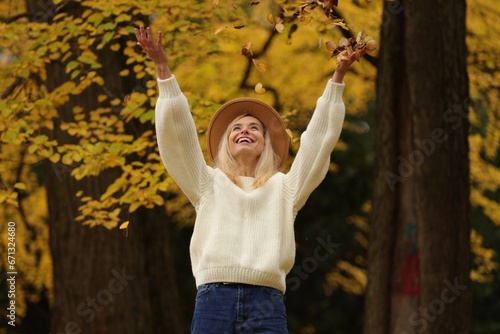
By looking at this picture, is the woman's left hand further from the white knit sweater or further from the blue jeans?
the blue jeans

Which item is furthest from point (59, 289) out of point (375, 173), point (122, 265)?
point (375, 173)

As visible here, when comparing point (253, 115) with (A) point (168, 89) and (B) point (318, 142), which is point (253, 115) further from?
(A) point (168, 89)

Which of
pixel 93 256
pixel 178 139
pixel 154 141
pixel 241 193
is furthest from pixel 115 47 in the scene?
pixel 241 193

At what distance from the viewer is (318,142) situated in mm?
4289

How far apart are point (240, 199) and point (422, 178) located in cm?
381

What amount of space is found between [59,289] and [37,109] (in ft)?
6.05

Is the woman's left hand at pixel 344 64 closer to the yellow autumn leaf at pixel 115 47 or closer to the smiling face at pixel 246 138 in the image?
the smiling face at pixel 246 138

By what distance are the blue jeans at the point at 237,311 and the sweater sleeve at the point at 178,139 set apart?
0.46m

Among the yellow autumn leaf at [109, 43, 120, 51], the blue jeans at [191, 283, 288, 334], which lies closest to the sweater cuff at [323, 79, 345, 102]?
the blue jeans at [191, 283, 288, 334]

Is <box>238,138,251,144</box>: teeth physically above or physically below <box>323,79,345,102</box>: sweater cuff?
below

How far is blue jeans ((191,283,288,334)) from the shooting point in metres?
4.00

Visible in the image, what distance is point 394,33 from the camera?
8.08m

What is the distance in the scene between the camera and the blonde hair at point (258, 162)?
14.2ft

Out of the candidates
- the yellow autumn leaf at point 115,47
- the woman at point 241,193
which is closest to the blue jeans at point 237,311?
the woman at point 241,193
